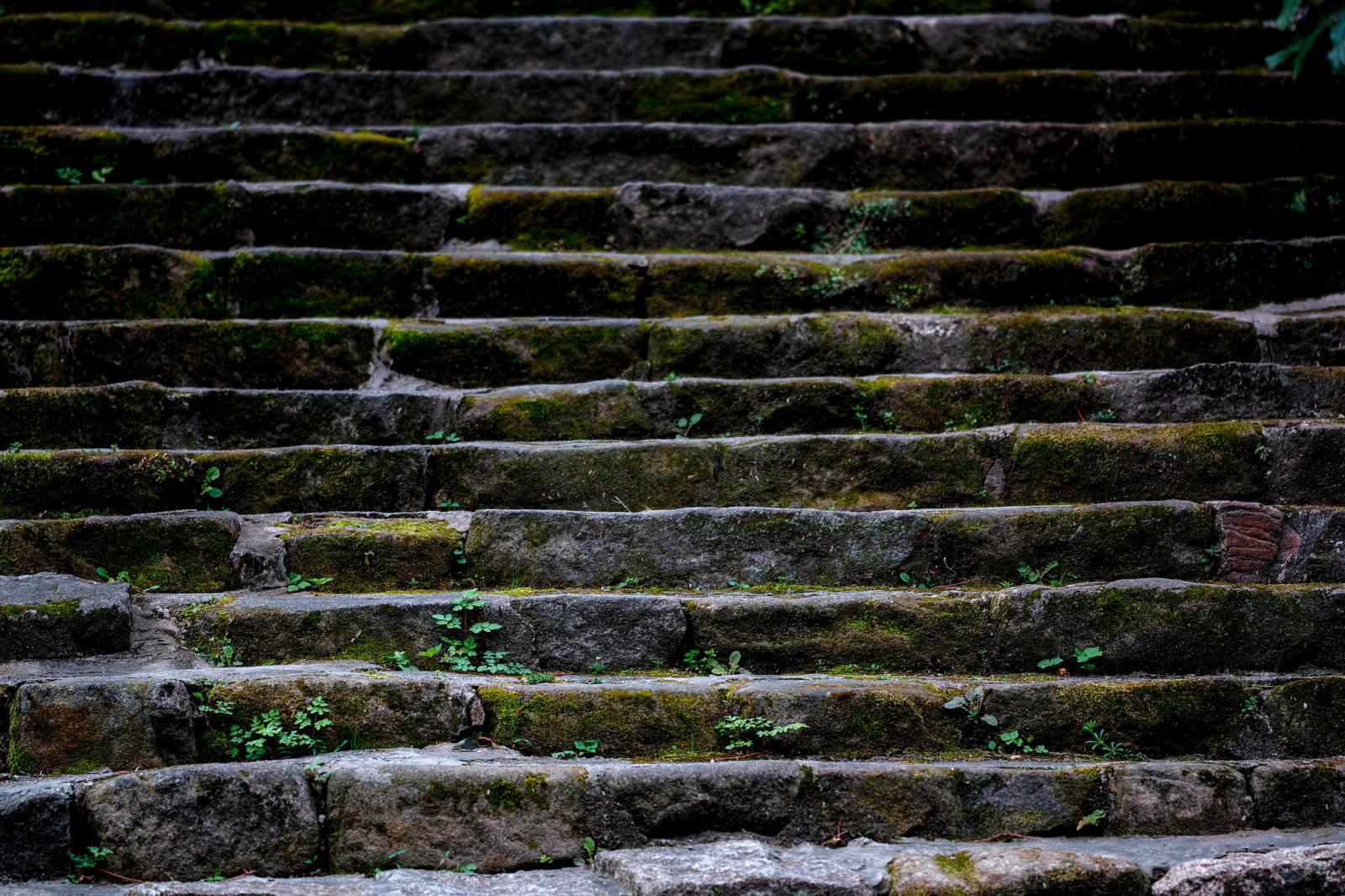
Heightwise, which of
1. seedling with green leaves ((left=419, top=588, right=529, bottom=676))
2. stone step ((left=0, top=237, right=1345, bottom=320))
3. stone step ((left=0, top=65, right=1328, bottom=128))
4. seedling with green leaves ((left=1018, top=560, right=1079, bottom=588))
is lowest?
seedling with green leaves ((left=419, top=588, right=529, bottom=676))

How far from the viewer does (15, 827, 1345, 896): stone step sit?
195cm

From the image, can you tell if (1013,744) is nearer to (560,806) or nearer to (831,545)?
(831,545)

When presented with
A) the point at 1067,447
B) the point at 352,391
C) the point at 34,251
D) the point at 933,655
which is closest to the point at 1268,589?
the point at 1067,447

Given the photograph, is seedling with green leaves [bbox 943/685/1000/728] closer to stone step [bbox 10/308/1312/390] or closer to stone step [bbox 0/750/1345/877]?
stone step [bbox 0/750/1345/877]

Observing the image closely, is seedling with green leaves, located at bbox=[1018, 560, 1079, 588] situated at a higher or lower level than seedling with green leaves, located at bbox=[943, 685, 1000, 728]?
higher

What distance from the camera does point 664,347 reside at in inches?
138

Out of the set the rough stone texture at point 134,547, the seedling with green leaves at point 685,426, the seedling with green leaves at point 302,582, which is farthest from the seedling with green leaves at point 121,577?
the seedling with green leaves at point 685,426

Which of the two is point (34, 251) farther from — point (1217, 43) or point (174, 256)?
point (1217, 43)

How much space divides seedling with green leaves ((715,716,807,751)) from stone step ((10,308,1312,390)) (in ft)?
4.75

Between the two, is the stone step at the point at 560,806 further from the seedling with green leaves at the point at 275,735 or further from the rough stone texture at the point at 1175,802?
the seedling with green leaves at the point at 275,735

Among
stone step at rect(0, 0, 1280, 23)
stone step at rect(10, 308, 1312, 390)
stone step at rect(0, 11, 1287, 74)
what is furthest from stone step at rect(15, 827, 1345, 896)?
stone step at rect(0, 0, 1280, 23)

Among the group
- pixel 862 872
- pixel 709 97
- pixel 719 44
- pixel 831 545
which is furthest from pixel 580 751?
pixel 719 44

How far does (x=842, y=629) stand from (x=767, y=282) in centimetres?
159

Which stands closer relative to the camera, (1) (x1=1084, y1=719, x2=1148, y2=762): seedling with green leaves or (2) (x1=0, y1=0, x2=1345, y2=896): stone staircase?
(2) (x1=0, y1=0, x2=1345, y2=896): stone staircase
